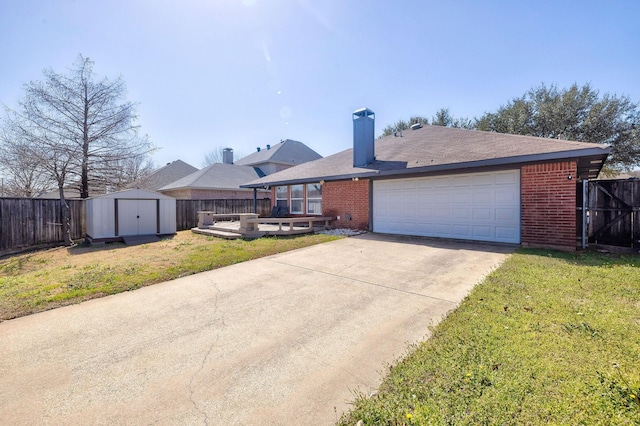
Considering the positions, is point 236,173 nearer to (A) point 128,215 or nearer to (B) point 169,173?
(B) point 169,173

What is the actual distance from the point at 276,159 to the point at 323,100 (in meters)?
12.6

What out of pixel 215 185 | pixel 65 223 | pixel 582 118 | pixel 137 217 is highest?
pixel 582 118

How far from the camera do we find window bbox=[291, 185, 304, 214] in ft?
46.3

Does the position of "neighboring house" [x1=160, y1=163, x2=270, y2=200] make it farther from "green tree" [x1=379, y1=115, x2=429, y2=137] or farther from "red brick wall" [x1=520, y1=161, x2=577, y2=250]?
"red brick wall" [x1=520, y1=161, x2=577, y2=250]

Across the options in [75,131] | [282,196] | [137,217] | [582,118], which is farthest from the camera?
[582,118]

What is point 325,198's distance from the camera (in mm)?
12703

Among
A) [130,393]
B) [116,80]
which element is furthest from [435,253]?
[116,80]

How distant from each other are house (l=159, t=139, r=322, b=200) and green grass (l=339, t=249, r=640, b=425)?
16895 millimetres

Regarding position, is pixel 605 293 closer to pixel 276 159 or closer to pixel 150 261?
pixel 150 261

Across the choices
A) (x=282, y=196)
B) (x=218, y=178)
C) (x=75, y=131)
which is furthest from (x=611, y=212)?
(x=218, y=178)

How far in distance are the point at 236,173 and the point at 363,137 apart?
14.6 meters

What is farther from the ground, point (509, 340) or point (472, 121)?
point (472, 121)

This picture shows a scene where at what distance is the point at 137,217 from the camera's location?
11398mm

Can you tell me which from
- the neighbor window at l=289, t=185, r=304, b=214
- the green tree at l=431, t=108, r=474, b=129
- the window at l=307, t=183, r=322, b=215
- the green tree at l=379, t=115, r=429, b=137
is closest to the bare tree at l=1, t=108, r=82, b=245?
the neighbor window at l=289, t=185, r=304, b=214
